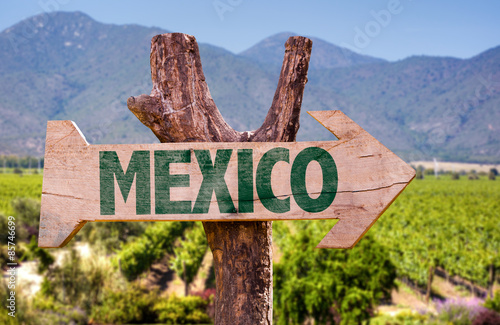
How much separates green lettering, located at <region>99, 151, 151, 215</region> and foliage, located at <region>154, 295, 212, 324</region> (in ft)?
55.3

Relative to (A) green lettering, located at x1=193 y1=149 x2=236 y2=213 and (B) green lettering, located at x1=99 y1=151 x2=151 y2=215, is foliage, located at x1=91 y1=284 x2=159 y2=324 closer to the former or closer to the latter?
(B) green lettering, located at x1=99 y1=151 x2=151 y2=215

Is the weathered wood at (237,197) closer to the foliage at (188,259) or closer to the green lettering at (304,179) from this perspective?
the green lettering at (304,179)

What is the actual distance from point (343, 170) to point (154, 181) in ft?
3.46

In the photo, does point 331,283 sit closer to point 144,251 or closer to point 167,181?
point 144,251

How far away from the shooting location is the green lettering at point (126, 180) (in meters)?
2.33

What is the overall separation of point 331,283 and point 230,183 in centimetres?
1363

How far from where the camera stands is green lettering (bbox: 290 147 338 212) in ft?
7.54

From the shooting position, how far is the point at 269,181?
231cm

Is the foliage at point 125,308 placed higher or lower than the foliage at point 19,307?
lower

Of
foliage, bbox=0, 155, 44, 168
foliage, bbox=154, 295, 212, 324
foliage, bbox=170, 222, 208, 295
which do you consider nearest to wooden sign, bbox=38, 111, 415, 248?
foliage, bbox=154, 295, 212, 324

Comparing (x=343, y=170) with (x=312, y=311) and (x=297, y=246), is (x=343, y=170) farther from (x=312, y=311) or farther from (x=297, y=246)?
(x=297, y=246)

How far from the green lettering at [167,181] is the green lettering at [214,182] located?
7cm

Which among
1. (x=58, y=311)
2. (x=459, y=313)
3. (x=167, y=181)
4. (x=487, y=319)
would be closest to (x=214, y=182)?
(x=167, y=181)

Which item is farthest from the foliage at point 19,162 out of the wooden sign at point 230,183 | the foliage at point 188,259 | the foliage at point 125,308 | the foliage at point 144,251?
the wooden sign at point 230,183
